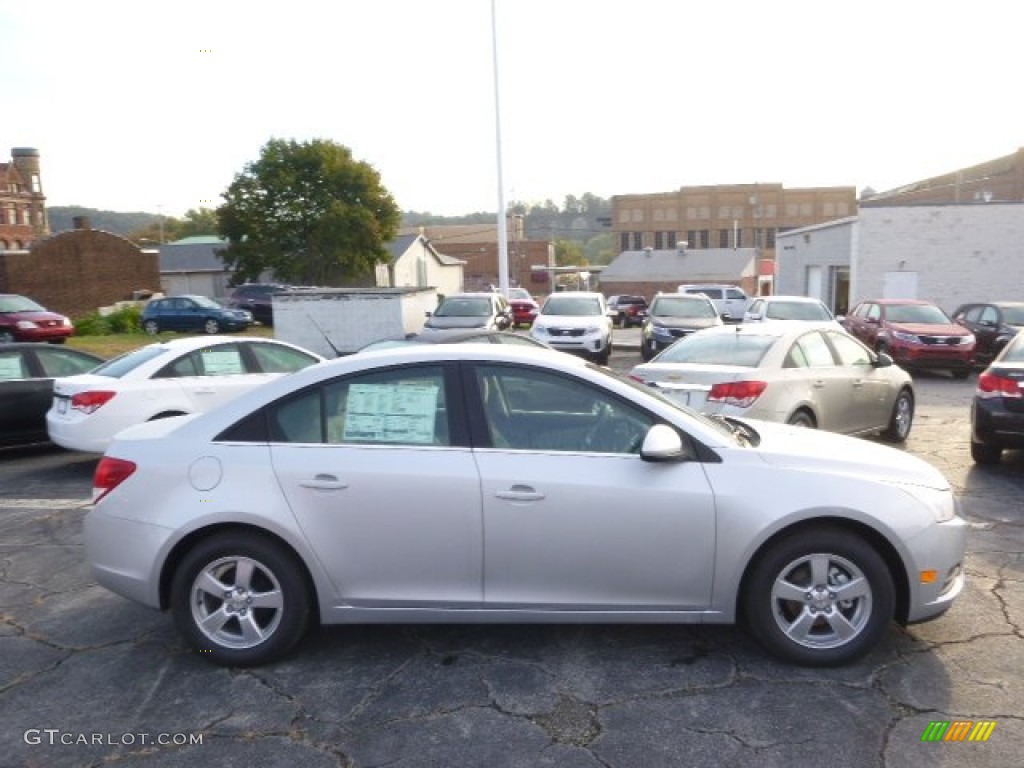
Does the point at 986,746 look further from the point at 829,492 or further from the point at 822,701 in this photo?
the point at 829,492

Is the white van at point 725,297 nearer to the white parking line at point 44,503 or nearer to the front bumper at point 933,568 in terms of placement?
the white parking line at point 44,503

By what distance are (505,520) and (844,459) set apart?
1.68 metres

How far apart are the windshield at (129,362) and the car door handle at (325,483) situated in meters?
5.35

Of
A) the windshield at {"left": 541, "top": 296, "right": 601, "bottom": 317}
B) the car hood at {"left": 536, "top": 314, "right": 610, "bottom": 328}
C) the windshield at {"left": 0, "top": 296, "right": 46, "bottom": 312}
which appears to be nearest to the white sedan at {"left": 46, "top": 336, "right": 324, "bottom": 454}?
the car hood at {"left": 536, "top": 314, "right": 610, "bottom": 328}

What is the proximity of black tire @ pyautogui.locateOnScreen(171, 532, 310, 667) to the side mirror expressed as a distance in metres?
1.75

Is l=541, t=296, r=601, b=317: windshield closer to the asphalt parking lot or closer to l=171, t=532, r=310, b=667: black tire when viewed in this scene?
the asphalt parking lot

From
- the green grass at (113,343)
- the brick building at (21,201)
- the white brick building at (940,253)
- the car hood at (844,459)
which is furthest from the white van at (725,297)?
the brick building at (21,201)

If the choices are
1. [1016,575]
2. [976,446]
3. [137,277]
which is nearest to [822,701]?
[1016,575]

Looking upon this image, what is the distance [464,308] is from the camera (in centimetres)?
1994

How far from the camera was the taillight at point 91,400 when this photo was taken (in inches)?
315

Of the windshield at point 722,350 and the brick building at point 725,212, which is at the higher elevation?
the brick building at point 725,212

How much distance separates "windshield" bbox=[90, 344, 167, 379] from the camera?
838 centimetres

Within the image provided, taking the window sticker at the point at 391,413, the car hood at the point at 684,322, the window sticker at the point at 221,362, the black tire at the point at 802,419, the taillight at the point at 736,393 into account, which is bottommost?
the car hood at the point at 684,322

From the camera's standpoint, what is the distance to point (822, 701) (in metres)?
3.57
